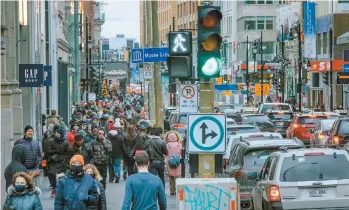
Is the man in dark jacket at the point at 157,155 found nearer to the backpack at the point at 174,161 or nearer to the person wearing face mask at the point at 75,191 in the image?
the backpack at the point at 174,161

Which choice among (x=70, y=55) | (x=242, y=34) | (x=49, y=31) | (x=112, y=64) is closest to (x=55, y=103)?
(x=49, y=31)

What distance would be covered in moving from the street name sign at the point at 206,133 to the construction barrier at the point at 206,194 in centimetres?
110

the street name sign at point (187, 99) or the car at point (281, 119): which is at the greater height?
the street name sign at point (187, 99)

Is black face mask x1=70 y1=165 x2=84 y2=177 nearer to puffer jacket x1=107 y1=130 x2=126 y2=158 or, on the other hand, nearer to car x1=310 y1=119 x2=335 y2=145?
puffer jacket x1=107 y1=130 x2=126 y2=158

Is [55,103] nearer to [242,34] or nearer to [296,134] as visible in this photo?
[296,134]

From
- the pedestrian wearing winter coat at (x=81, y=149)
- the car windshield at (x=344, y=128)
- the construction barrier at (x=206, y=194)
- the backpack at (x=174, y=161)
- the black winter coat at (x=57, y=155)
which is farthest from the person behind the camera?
the car windshield at (x=344, y=128)

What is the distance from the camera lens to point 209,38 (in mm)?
14203

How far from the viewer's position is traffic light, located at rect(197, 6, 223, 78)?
46.6 feet

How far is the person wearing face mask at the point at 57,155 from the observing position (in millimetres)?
23000

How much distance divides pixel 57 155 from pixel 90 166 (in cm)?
905

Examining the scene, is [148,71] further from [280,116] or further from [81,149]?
[81,149]

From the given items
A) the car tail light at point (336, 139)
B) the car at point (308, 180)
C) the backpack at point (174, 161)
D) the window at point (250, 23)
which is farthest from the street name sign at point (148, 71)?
the window at point (250, 23)

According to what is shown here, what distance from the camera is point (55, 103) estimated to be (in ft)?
152

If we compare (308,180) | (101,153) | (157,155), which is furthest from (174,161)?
(308,180)
